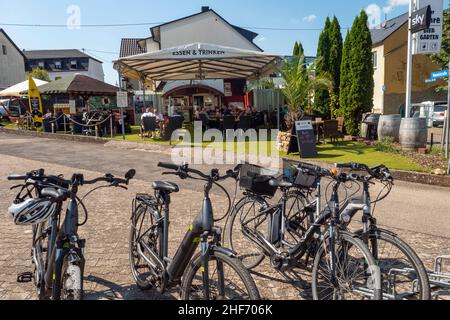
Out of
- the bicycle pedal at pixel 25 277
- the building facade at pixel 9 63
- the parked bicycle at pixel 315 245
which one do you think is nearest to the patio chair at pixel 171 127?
the parked bicycle at pixel 315 245

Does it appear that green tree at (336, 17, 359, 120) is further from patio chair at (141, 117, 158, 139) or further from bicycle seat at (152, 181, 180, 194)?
bicycle seat at (152, 181, 180, 194)

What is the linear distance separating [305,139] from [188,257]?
7.65 m

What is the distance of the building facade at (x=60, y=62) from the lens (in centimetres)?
6877

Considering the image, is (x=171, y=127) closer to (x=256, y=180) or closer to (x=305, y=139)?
(x=305, y=139)

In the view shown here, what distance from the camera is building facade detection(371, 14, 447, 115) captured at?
28047 mm

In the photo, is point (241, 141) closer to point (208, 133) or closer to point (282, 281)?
point (208, 133)

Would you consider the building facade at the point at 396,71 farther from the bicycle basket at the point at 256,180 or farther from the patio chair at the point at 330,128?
the bicycle basket at the point at 256,180

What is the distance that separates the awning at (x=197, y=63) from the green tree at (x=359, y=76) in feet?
10.6

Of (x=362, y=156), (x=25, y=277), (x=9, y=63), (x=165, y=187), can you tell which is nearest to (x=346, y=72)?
(x=362, y=156)

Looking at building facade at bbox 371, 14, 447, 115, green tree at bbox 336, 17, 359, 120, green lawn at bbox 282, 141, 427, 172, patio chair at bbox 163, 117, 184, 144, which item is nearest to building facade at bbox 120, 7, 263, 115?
building facade at bbox 371, 14, 447, 115

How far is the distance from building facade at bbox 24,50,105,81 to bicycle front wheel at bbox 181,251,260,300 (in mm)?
72434
